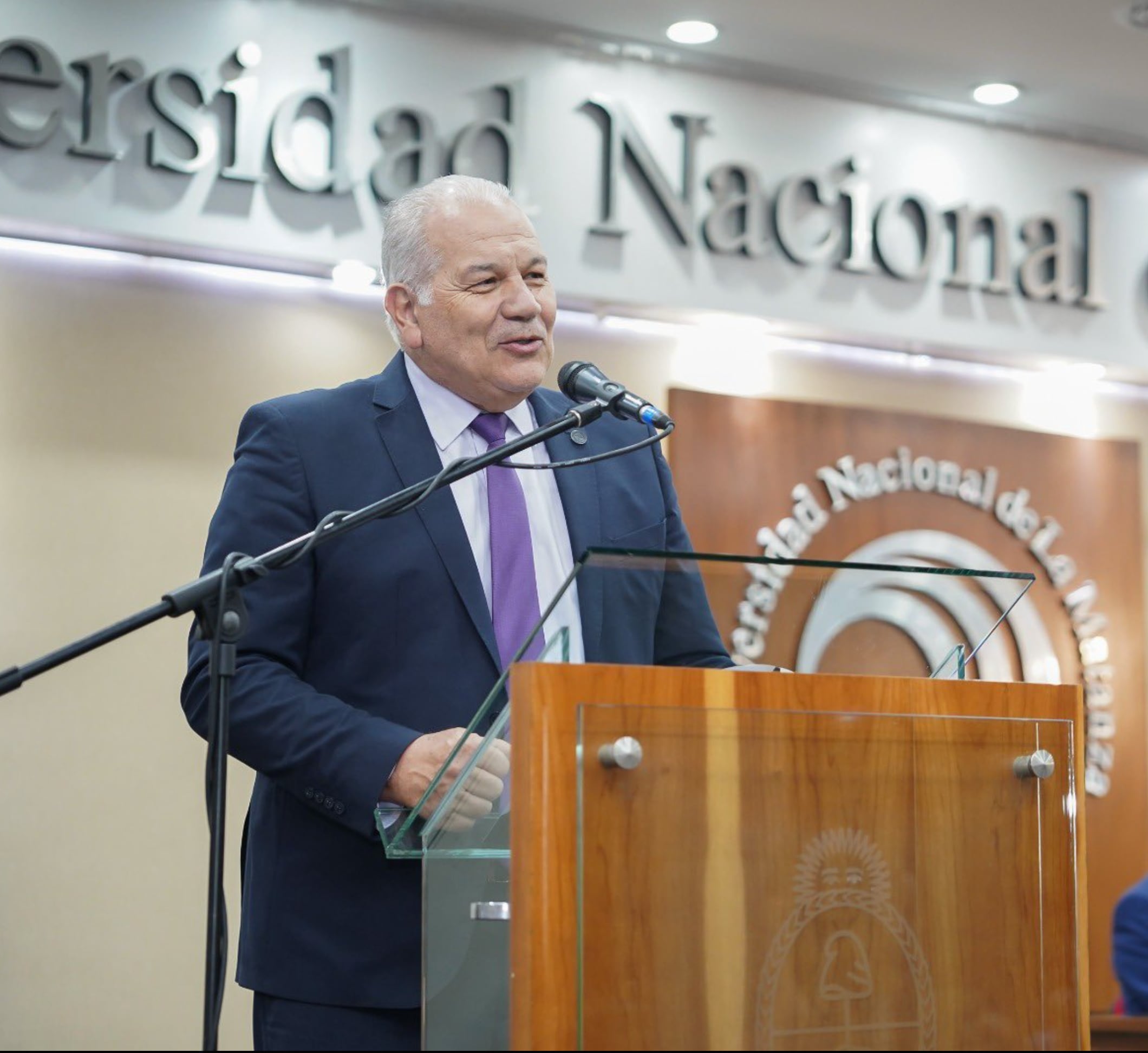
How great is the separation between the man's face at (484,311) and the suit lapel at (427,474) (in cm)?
7

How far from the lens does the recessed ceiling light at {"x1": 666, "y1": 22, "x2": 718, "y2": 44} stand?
4922mm

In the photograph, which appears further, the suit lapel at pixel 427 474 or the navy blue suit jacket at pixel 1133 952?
the navy blue suit jacket at pixel 1133 952

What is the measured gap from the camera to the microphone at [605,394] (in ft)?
6.54

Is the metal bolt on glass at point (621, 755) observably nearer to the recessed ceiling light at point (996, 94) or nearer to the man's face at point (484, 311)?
the man's face at point (484, 311)

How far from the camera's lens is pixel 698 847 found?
4.93ft

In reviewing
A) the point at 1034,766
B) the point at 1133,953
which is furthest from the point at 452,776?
the point at 1133,953

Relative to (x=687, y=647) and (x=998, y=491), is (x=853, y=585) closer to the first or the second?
(x=687, y=647)

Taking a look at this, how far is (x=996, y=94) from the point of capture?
5473 mm

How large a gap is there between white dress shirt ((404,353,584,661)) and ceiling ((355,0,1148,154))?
2.75m

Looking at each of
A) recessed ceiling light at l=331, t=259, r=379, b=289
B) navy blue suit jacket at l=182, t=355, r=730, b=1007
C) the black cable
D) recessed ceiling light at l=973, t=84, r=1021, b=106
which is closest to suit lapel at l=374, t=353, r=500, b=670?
navy blue suit jacket at l=182, t=355, r=730, b=1007

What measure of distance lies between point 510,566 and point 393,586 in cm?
16

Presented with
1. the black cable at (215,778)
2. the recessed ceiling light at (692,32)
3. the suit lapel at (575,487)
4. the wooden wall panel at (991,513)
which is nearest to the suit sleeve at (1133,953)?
the wooden wall panel at (991,513)

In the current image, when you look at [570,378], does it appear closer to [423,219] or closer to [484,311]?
[484,311]

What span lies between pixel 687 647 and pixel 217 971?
24.7 inches
